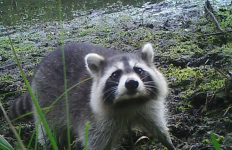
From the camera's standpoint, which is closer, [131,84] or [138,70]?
[131,84]

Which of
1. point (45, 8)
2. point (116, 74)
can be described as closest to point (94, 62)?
point (116, 74)

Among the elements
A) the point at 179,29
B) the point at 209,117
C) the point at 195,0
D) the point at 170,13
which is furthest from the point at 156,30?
the point at 209,117

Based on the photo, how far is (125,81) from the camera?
283 cm

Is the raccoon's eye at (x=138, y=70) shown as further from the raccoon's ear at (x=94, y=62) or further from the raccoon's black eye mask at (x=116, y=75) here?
the raccoon's ear at (x=94, y=62)

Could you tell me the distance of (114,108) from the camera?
317 centimetres

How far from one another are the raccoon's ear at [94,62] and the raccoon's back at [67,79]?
0.19 metres

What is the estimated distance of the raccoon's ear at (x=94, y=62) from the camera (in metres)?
3.48

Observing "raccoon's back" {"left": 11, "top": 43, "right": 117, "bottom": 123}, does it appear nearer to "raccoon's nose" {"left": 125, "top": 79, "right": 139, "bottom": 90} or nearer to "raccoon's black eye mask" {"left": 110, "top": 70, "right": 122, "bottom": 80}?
"raccoon's black eye mask" {"left": 110, "top": 70, "right": 122, "bottom": 80}

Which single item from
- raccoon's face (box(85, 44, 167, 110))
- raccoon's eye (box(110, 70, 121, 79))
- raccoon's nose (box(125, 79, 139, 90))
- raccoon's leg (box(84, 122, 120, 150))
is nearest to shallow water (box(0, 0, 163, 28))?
raccoon's face (box(85, 44, 167, 110))

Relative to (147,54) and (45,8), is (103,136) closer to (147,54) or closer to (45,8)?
(147,54)

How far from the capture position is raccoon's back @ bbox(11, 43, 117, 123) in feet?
12.2

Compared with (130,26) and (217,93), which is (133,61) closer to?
(217,93)

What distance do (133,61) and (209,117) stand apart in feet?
3.23

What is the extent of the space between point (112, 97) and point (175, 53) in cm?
261
